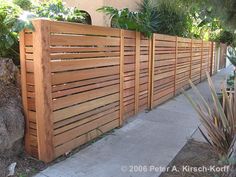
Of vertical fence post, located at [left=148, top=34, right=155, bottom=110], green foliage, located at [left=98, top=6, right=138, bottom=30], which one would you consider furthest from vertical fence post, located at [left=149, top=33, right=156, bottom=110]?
green foliage, located at [left=98, top=6, right=138, bottom=30]

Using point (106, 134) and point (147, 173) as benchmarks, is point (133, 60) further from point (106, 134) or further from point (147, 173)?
point (147, 173)

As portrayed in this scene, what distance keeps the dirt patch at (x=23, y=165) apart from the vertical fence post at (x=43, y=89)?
106 millimetres

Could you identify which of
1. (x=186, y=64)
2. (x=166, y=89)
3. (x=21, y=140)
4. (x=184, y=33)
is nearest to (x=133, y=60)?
(x=166, y=89)

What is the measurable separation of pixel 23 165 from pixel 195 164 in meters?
2.24

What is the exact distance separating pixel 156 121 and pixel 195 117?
100 cm

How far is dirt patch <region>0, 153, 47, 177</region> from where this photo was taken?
3.42 meters

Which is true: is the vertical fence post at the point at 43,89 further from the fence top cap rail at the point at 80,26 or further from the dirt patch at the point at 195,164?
the dirt patch at the point at 195,164

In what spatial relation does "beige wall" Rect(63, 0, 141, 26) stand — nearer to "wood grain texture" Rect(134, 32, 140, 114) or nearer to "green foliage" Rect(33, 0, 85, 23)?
"wood grain texture" Rect(134, 32, 140, 114)

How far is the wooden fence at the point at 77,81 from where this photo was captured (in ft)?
11.6

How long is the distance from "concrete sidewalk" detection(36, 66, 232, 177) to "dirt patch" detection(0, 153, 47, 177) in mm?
131

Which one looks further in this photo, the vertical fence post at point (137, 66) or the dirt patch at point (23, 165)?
the vertical fence post at point (137, 66)

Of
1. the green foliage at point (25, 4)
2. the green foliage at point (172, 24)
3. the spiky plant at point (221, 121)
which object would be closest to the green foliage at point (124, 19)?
the green foliage at point (25, 4)

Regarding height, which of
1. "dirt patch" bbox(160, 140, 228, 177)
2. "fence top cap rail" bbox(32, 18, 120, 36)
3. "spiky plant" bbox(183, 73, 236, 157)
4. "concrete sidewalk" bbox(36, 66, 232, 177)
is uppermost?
"fence top cap rail" bbox(32, 18, 120, 36)

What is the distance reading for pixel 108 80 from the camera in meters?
4.89
